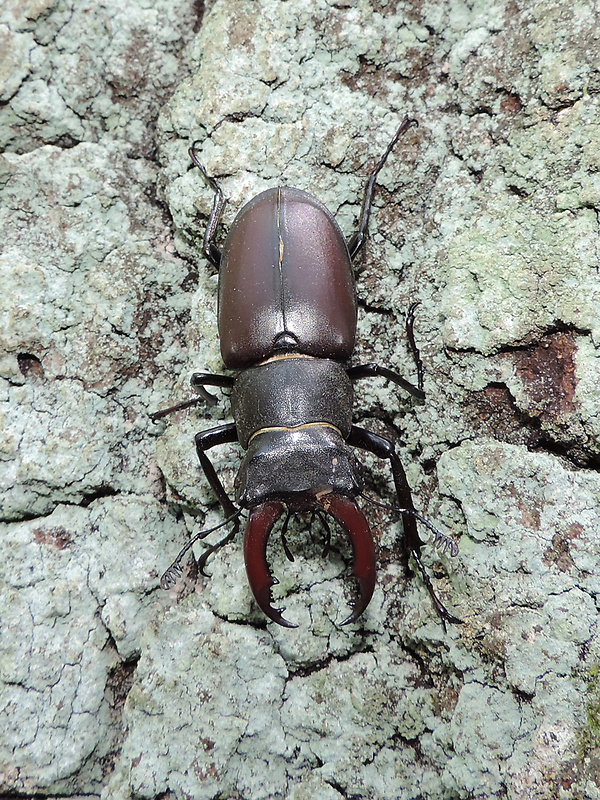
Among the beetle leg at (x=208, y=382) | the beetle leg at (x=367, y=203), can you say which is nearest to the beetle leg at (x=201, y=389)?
the beetle leg at (x=208, y=382)

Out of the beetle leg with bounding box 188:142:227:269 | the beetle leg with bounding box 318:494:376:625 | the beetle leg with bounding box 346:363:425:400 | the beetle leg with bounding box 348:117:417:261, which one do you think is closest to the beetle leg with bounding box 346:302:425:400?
the beetle leg with bounding box 346:363:425:400

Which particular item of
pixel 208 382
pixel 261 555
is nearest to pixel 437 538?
pixel 261 555

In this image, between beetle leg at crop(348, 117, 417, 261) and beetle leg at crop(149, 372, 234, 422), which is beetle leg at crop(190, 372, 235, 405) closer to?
beetle leg at crop(149, 372, 234, 422)

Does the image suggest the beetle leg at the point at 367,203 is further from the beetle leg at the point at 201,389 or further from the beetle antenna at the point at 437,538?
the beetle antenna at the point at 437,538

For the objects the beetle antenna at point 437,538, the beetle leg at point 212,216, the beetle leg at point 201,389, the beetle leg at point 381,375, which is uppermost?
the beetle leg at point 212,216

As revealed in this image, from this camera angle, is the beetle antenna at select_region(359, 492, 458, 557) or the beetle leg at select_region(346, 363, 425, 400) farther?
the beetle leg at select_region(346, 363, 425, 400)

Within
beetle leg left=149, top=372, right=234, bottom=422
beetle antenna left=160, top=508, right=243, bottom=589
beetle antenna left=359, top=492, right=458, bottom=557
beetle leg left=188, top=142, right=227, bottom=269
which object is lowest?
beetle antenna left=160, top=508, right=243, bottom=589
